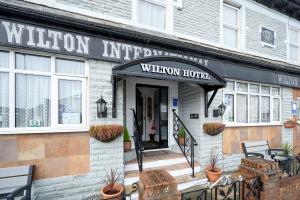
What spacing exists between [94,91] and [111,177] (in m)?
2.10

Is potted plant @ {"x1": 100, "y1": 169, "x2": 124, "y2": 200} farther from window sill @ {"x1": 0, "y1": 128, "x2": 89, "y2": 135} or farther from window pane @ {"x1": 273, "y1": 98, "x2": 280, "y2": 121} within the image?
window pane @ {"x1": 273, "y1": 98, "x2": 280, "y2": 121}

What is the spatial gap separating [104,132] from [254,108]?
6.09 meters

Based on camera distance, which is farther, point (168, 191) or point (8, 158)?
point (8, 158)

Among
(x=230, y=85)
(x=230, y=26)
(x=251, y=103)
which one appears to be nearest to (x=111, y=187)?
(x=230, y=85)

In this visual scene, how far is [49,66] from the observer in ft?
14.5

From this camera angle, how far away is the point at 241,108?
747 centimetres

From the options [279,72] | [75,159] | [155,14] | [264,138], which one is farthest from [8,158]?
[279,72]

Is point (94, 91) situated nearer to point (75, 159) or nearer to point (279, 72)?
point (75, 159)

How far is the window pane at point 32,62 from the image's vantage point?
4.17 metres

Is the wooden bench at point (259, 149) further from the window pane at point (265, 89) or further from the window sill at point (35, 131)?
the window sill at point (35, 131)

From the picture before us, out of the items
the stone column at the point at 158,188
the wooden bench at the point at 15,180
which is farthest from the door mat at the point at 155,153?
the stone column at the point at 158,188

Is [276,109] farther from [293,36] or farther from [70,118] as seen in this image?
[70,118]

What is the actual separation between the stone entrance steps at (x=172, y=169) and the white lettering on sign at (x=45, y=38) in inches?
129

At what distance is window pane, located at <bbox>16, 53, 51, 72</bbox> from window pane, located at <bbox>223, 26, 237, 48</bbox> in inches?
237
